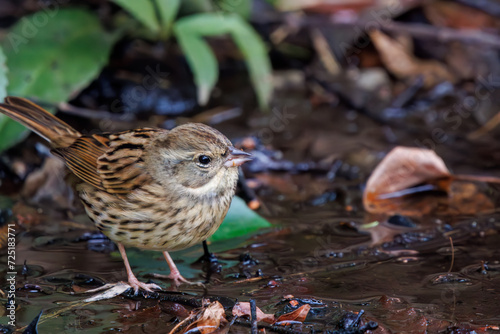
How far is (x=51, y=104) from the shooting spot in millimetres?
5566

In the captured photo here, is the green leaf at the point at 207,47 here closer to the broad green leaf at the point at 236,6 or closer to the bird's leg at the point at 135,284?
the broad green leaf at the point at 236,6

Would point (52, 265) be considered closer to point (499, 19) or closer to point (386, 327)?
point (386, 327)

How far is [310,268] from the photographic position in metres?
4.00

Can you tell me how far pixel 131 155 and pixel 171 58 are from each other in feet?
9.99

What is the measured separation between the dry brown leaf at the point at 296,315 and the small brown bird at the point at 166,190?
0.86 meters

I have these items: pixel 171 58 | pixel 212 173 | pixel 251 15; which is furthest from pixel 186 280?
pixel 251 15

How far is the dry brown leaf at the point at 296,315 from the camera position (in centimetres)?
325

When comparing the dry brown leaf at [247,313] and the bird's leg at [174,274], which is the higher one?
the bird's leg at [174,274]

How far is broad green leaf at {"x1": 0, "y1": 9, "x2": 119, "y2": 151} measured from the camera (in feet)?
18.2

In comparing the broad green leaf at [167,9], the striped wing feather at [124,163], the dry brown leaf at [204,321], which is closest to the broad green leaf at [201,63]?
the broad green leaf at [167,9]

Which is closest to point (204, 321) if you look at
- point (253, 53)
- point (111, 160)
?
point (111, 160)

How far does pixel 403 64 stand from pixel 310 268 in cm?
448

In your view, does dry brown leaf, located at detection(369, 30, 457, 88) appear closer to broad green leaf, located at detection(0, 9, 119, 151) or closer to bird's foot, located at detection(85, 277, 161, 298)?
broad green leaf, located at detection(0, 9, 119, 151)

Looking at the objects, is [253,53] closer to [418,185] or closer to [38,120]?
[418,185]
